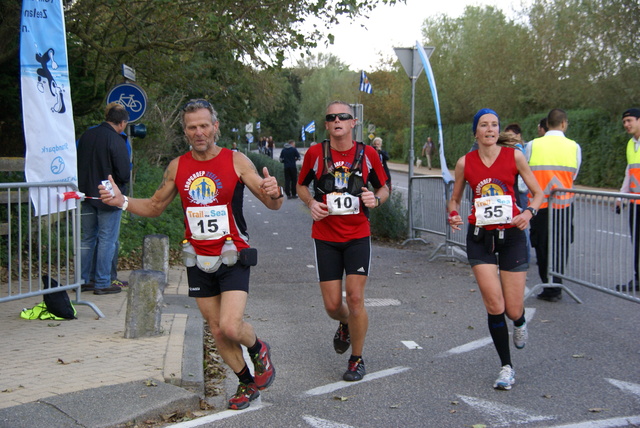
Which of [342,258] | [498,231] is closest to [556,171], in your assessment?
[498,231]

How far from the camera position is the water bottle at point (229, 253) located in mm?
4656

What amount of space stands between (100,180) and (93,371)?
11.9ft

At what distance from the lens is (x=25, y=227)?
7883 millimetres

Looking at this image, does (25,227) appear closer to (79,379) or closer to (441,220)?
(79,379)

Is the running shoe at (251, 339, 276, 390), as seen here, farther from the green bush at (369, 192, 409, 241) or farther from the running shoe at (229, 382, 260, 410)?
the green bush at (369, 192, 409, 241)

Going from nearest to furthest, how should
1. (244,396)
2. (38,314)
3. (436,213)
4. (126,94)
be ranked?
(244,396) < (38,314) < (436,213) < (126,94)

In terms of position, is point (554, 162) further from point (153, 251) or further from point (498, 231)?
point (153, 251)

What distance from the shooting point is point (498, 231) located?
551 cm

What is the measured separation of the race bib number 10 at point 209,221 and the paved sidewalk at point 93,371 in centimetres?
111

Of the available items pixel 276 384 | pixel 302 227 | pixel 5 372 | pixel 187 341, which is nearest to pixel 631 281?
pixel 276 384

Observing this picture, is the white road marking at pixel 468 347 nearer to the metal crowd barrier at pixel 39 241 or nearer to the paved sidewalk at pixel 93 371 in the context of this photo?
the paved sidewalk at pixel 93 371

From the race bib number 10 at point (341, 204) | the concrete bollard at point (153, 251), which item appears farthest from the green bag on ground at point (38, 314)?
the race bib number 10 at point (341, 204)

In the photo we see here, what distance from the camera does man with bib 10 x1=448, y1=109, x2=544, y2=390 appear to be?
214 inches

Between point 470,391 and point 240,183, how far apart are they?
219 centimetres
